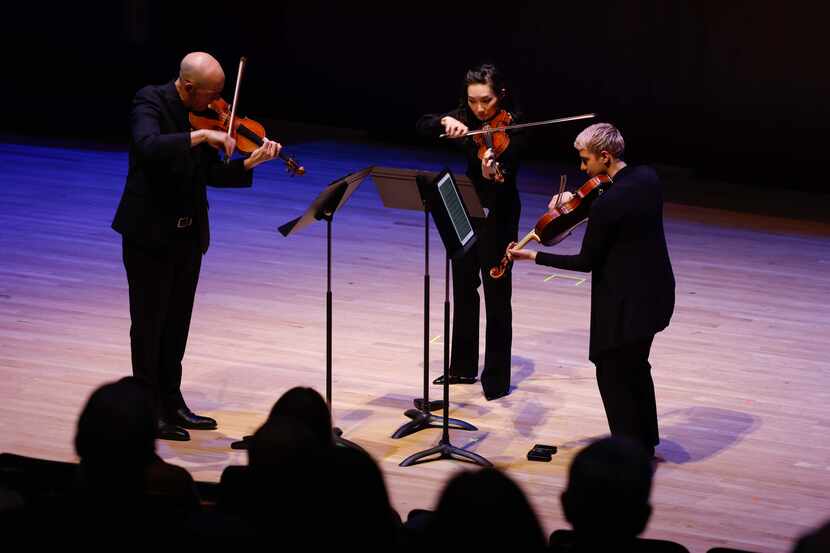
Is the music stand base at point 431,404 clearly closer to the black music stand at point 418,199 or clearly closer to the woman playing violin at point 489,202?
the black music stand at point 418,199

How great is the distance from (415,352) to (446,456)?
1.43 metres

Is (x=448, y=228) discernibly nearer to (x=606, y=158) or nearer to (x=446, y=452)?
(x=606, y=158)

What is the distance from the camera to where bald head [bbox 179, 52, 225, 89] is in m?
4.80

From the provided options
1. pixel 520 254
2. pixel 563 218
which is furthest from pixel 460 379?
pixel 563 218

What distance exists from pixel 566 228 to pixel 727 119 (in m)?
7.96

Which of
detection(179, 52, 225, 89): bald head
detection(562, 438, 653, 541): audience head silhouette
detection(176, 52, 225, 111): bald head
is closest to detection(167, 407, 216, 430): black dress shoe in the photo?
detection(176, 52, 225, 111): bald head

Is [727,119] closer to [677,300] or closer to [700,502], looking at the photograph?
[677,300]

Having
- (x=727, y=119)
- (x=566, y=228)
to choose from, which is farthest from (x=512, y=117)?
(x=727, y=119)

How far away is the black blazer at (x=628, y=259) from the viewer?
4820 millimetres

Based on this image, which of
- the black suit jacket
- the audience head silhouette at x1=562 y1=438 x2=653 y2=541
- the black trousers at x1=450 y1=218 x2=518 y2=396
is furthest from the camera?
the black trousers at x1=450 y1=218 x2=518 y2=396

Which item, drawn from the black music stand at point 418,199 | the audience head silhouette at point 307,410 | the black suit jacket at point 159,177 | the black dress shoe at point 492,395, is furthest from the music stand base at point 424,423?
the audience head silhouette at point 307,410

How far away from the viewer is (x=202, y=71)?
4.81 m

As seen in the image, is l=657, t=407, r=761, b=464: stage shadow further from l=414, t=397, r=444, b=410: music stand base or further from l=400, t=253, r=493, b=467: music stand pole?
l=414, t=397, r=444, b=410: music stand base

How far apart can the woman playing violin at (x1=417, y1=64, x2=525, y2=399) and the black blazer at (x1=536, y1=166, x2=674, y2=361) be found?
85 cm
